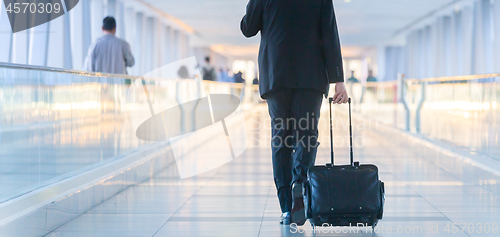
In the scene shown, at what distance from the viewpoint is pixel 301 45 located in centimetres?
307

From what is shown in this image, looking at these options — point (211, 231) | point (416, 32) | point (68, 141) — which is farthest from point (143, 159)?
point (416, 32)

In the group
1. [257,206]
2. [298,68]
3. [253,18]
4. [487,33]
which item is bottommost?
[257,206]

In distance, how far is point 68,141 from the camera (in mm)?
4016

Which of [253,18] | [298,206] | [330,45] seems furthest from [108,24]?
[298,206]

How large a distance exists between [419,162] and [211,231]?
4.26m

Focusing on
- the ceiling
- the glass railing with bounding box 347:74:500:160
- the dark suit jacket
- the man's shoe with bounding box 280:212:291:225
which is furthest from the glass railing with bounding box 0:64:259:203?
the ceiling

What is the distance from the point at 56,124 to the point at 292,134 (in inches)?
64.3

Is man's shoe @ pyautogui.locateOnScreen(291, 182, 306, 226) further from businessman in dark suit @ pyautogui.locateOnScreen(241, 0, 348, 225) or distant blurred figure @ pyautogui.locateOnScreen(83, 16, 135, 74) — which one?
distant blurred figure @ pyautogui.locateOnScreen(83, 16, 135, 74)

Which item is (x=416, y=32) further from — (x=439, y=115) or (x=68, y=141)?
(x=68, y=141)

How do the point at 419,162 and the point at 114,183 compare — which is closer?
the point at 114,183

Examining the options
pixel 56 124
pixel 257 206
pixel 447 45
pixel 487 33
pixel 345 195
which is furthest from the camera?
pixel 447 45

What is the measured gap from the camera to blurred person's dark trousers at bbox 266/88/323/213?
121 inches

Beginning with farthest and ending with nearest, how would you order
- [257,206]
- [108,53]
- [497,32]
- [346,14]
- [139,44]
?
1. [139,44]
2. [346,14]
3. [497,32]
4. [108,53]
5. [257,206]

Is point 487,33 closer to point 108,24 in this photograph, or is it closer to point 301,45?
point 108,24
